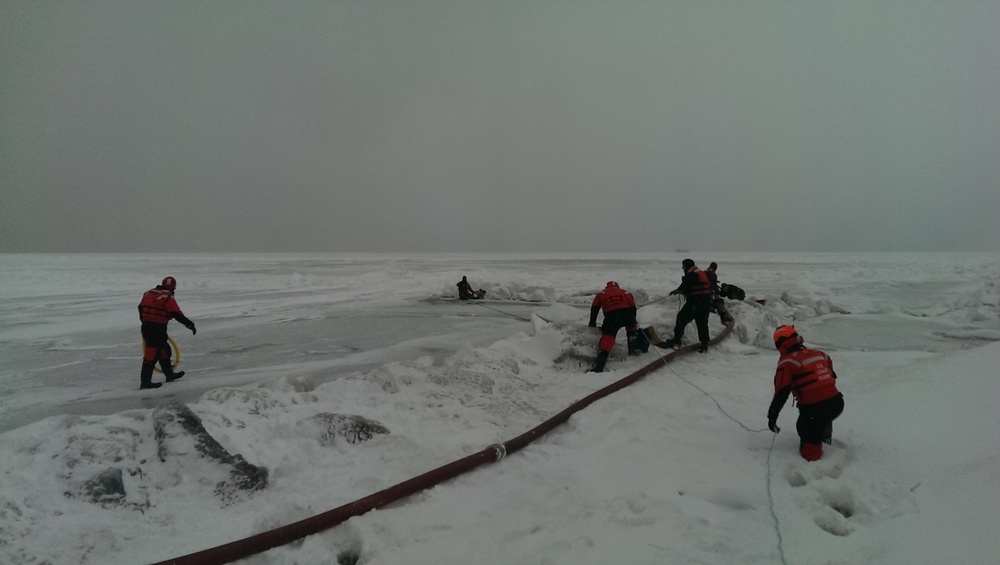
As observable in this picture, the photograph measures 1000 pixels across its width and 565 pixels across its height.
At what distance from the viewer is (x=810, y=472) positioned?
10.5ft

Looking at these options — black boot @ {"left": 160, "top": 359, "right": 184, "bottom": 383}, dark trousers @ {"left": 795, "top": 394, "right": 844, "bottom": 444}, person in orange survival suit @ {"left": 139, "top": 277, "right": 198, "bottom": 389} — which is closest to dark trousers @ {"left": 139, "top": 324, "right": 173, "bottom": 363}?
person in orange survival suit @ {"left": 139, "top": 277, "right": 198, "bottom": 389}

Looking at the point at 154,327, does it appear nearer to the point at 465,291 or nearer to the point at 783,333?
the point at 783,333

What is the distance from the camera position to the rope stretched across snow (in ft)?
7.71

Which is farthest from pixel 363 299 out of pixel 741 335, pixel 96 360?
pixel 741 335

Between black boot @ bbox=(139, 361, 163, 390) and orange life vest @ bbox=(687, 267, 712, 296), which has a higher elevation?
orange life vest @ bbox=(687, 267, 712, 296)

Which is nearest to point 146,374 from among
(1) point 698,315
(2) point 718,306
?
(1) point 698,315

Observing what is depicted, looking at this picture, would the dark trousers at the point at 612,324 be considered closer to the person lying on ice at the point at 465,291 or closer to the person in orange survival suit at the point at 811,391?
the person in orange survival suit at the point at 811,391

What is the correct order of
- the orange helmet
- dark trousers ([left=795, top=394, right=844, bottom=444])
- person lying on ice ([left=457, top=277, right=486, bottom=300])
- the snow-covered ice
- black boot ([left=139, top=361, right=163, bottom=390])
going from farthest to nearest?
person lying on ice ([left=457, top=277, right=486, bottom=300])
black boot ([left=139, top=361, right=163, bottom=390])
the orange helmet
dark trousers ([left=795, top=394, right=844, bottom=444])
the snow-covered ice

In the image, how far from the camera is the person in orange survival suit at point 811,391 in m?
3.34

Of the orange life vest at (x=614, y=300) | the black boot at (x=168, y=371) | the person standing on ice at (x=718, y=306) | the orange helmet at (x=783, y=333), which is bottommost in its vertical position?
the black boot at (x=168, y=371)

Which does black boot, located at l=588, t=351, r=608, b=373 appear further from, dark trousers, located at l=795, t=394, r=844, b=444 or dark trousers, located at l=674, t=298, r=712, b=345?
dark trousers, located at l=795, t=394, r=844, b=444

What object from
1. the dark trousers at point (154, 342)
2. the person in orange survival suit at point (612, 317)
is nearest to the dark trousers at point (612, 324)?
the person in orange survival suit at point (612, 317)

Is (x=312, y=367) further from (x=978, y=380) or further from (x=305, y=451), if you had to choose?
(x=978, y=380)

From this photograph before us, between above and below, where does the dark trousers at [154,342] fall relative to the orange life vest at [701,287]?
below
